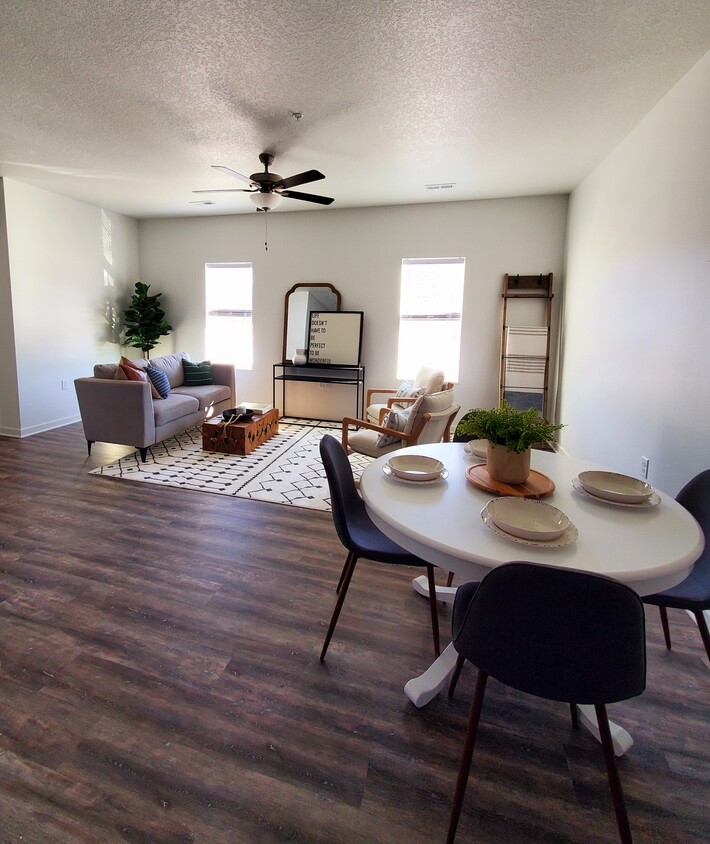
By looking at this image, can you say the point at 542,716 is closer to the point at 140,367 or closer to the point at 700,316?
the point at 700,316

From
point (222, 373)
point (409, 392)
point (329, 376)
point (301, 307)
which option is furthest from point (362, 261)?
point (222, 373)

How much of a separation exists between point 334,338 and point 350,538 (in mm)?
4251

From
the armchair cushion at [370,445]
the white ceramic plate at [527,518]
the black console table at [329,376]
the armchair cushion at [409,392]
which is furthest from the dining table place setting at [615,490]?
the black console table at [329,376]

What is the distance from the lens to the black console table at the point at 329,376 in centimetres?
552

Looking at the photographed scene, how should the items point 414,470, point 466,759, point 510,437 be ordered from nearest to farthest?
point 466,759 → point 510,437 → point 414,470

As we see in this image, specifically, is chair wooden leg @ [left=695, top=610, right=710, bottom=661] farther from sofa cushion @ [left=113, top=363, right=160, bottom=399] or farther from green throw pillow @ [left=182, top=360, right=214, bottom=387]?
green throw pillow @ [left=182, top=360, right=214, bottom=387]

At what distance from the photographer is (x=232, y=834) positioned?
44.1 inches

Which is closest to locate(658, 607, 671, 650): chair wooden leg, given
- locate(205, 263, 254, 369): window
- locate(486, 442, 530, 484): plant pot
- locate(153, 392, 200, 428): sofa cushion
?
locate(486, 442, 530, 484): plant pot

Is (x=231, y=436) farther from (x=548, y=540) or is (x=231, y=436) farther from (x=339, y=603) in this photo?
(x=548, y=540)

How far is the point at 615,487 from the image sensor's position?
1.50 m

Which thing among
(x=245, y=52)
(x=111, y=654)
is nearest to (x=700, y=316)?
(x=245, y=52)

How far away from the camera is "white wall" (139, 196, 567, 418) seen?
4.99 m

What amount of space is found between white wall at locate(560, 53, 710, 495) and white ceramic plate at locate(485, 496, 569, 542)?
1365 millimetres

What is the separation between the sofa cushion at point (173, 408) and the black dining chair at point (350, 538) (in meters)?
2.88
